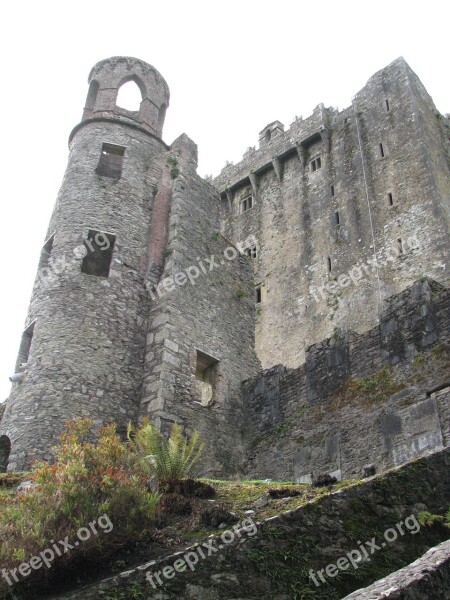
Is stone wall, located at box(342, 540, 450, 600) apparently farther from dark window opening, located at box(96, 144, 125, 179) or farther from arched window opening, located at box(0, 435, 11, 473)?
dark window opening, located at box(96, 144, 125, 179)

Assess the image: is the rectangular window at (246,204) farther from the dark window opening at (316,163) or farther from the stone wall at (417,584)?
the stone wall at (417,584)

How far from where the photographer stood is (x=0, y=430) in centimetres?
1123

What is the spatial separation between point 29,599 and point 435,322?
857 centimetres

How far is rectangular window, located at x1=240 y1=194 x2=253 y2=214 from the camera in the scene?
33250mm

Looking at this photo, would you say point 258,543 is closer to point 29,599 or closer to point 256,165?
point 29,599

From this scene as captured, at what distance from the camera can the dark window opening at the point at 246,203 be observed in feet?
109

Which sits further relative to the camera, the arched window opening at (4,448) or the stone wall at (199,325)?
the stone wall at (199,325)

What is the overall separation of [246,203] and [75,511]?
29.0m
